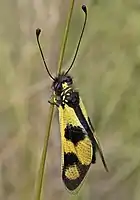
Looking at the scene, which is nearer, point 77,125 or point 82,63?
point 77,125

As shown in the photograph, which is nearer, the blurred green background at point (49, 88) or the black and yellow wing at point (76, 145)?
the black and yellow wing at point (76, 145)

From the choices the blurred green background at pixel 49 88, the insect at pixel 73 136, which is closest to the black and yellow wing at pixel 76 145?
the insect at pixel 73 136

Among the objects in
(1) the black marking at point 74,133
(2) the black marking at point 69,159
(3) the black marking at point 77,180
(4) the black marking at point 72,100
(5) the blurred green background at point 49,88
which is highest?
(5) the blurred green background at point 49,88

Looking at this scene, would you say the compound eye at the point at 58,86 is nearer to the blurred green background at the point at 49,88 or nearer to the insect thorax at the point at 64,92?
the insect thorax at the point at 64,92

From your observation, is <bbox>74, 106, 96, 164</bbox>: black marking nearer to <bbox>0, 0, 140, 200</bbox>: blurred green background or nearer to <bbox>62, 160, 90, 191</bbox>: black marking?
<bbox>62, 160, 90, 191</bbox>: black marking

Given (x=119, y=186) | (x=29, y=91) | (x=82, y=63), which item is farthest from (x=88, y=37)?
(x=119, y=186)

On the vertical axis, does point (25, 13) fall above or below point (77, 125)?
above

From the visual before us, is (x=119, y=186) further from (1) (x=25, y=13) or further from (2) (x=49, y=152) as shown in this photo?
(1) (x=25, y=13)
